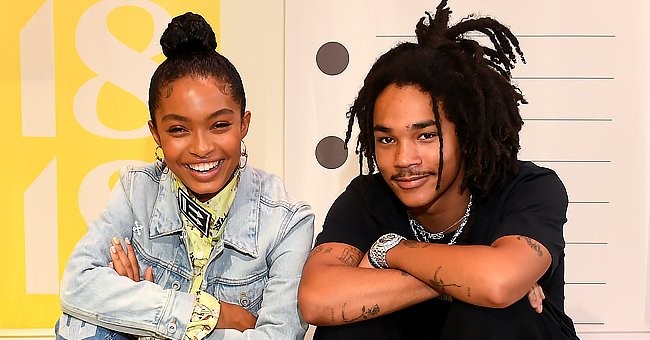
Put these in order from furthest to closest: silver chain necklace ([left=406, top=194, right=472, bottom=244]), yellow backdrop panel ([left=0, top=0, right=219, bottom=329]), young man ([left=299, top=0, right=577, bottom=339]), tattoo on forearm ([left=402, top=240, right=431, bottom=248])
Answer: yellow backdrop panel ([left=0, top=0, right=219, bottom=329])
silver chain necklace ([left=406, top=194, right=472, bottom=244])
tattoo on forearm ([left=402, top=240, right=431, bottom=248])
young man ([left=299, top=0, right=577, bottom=339])

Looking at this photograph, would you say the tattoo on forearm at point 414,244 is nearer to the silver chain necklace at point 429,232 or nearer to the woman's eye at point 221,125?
the silver chain necklace at point 429,232

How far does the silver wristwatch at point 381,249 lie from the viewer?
1.40 m

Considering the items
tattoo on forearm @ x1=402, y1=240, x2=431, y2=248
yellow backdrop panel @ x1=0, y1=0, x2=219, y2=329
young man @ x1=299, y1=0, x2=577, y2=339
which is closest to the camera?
young man @ x1=299, y1=0, x2=577, y2=339

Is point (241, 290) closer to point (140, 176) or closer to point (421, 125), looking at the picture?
point (140, 176)

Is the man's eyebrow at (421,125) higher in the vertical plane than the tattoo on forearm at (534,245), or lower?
higher

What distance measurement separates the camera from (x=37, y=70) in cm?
211

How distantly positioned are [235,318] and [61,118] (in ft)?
3.31

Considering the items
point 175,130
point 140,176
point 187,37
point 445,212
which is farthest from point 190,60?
point 445,212

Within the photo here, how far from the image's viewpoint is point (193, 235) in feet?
5.08

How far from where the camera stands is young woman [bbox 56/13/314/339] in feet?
4.66

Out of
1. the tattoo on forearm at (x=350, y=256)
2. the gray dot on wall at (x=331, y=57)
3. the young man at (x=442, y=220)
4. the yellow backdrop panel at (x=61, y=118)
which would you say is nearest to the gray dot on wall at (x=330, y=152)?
the gray dot on wall at (x=331, y=57)

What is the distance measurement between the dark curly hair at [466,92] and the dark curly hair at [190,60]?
0.31 m

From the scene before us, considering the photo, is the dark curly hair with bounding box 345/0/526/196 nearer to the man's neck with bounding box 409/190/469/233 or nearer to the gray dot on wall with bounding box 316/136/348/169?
the man's neck with bounding box 409/190/469/233

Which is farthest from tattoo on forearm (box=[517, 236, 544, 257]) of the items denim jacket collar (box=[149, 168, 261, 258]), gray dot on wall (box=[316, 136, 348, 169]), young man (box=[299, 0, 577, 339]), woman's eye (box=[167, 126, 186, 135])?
gray dot on wall (box=[316, 136, 348, 169])
